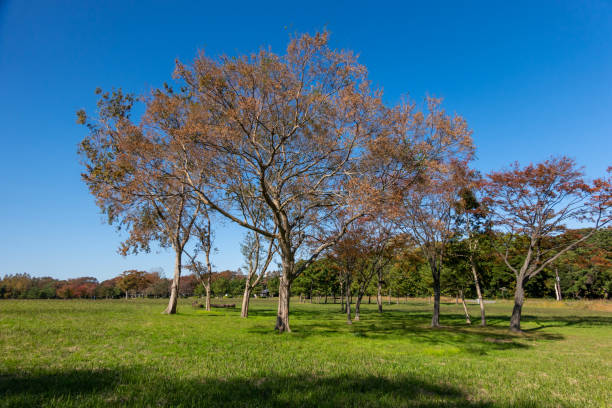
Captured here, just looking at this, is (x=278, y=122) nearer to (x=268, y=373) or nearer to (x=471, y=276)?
(x=268, y=373)

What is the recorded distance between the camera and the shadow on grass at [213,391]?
4.98 metres

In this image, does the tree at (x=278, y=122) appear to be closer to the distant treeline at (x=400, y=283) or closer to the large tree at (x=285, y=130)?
the large tree at (x=285, y=130)

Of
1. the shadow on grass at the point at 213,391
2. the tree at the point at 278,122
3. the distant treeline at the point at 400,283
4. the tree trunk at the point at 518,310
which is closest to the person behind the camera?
the shadow on grass at the point at 213,391

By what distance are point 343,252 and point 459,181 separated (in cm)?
1063

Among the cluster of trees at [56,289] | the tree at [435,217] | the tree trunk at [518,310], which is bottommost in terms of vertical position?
the cluster of trees at [56,289]

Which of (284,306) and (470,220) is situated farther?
(470,220)

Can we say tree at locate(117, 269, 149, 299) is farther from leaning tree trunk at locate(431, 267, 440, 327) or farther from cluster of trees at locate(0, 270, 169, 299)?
leaning tree trunk at locate(431, 267, 440, 327)

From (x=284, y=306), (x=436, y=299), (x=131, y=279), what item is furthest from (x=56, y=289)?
(x=436, y=299)

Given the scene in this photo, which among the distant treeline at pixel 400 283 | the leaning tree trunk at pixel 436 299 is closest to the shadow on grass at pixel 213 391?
the leaning tree trunk at pixel 436 299

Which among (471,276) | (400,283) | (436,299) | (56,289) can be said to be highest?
(471,276)

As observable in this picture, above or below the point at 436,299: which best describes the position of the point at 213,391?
above

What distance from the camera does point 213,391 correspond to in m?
5.63

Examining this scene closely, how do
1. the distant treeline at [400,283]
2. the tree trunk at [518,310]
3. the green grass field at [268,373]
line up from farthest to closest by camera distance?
the distant treeline at [400,283]
the tree trunk at [518,310]
the green grass field at [268,373]

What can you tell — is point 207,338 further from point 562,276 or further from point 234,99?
point 562,276
